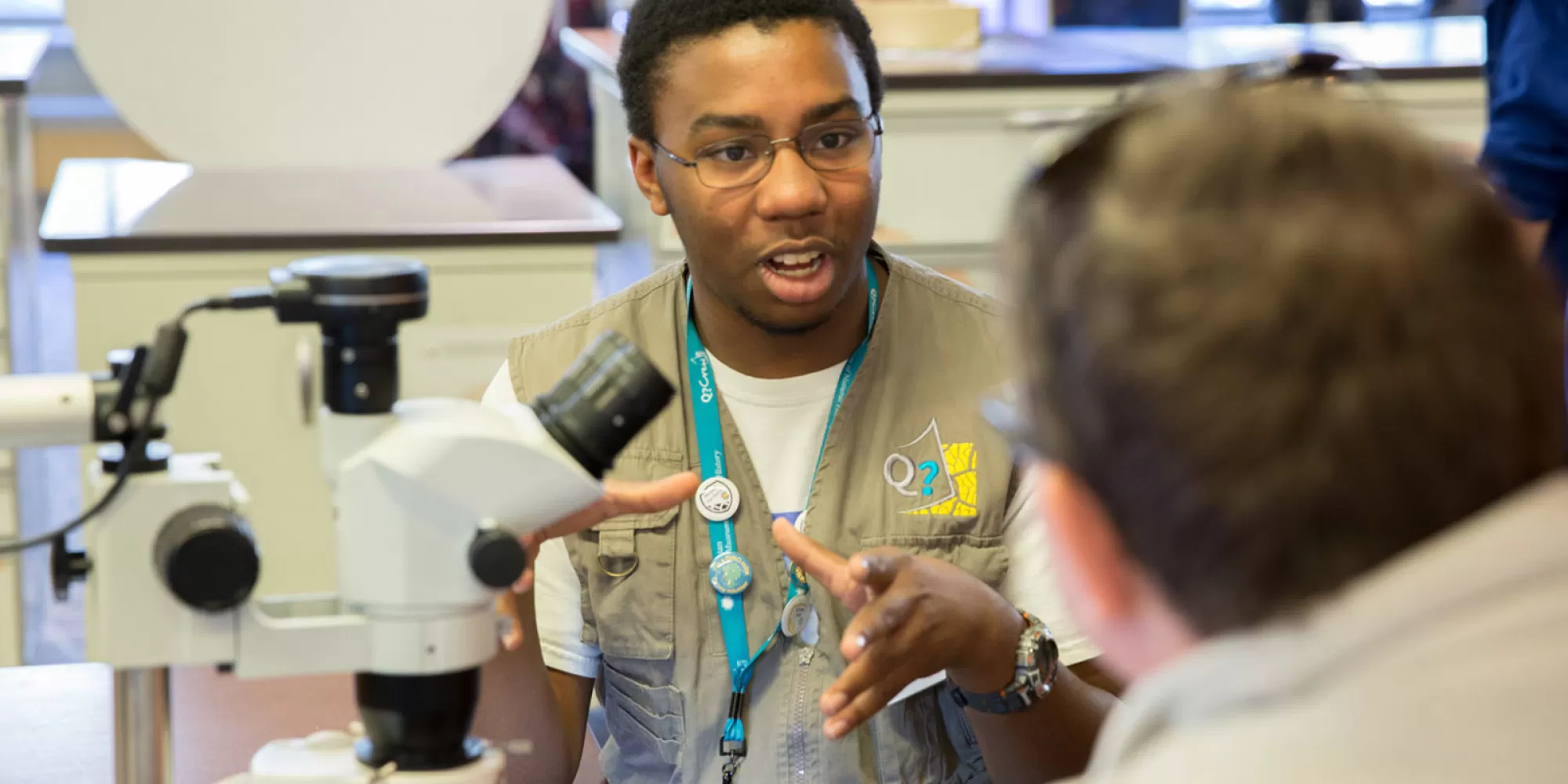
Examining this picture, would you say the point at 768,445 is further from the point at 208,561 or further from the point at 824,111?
the point at 208,561

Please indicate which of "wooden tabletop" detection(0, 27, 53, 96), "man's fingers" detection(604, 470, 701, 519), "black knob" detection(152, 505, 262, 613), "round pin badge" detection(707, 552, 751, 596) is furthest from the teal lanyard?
"wooden tabletop" detection(0, 27, 53, 96)

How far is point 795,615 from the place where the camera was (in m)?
1.37

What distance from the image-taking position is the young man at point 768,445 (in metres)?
1.38

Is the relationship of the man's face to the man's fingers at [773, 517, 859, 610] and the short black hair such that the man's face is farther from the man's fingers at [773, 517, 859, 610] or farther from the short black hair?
the man's fingers at [773, 517, 859, 610]

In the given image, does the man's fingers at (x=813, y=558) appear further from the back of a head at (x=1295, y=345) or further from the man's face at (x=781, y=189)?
the back of a head at (x=1295, y=345)

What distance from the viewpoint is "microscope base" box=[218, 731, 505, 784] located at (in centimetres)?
81

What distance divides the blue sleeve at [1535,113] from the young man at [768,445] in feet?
2.65

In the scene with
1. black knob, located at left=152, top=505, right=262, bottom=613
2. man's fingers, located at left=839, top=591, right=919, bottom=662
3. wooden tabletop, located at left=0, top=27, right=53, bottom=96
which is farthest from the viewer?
wooden tabletop, located at left=0, top=27, right=53, bottom=96

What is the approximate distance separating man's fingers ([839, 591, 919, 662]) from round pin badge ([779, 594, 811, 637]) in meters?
0.24

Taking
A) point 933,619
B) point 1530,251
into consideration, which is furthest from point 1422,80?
point 1530,251

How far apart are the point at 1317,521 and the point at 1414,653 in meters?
0.06

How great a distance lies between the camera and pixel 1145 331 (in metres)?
0.59

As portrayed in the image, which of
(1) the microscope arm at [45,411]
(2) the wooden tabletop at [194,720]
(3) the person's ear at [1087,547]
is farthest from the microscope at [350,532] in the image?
(2) the wooden tabletop at [194,720]

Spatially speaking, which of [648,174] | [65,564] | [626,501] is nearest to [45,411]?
[65,564]
